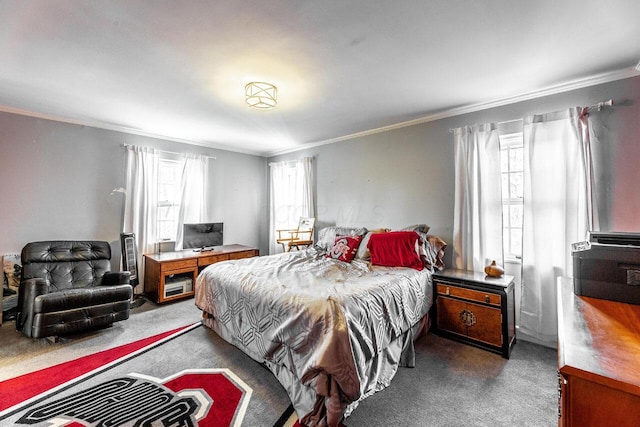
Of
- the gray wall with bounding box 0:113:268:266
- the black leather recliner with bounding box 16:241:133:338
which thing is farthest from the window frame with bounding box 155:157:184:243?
the black leather recliner with bounding box 16:241:133:338

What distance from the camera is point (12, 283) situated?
316 centimetres

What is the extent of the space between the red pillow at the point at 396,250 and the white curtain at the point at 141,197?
11.0ft

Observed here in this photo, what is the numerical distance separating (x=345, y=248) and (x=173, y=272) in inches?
96.1

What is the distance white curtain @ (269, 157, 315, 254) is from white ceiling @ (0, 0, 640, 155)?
5.48 feet

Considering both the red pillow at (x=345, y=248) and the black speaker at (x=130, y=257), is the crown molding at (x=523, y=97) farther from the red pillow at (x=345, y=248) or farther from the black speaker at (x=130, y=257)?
the black speaker at (x=130, y=257)

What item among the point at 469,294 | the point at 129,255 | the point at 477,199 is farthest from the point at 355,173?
the point at 129,255

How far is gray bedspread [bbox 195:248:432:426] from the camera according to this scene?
160cm

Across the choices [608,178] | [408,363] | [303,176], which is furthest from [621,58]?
[303,176]

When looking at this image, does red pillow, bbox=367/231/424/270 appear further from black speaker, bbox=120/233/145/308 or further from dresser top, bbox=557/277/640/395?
black speaker, bbox=120/233/145/308

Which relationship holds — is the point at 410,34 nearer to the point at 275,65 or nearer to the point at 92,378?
the point at 275,65

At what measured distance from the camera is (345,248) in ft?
11.1

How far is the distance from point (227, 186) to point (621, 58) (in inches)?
204

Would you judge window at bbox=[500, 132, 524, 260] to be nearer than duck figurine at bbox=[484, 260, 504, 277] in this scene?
No

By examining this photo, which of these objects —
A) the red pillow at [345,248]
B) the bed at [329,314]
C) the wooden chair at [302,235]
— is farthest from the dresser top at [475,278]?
the wooden chair at [302,235]
